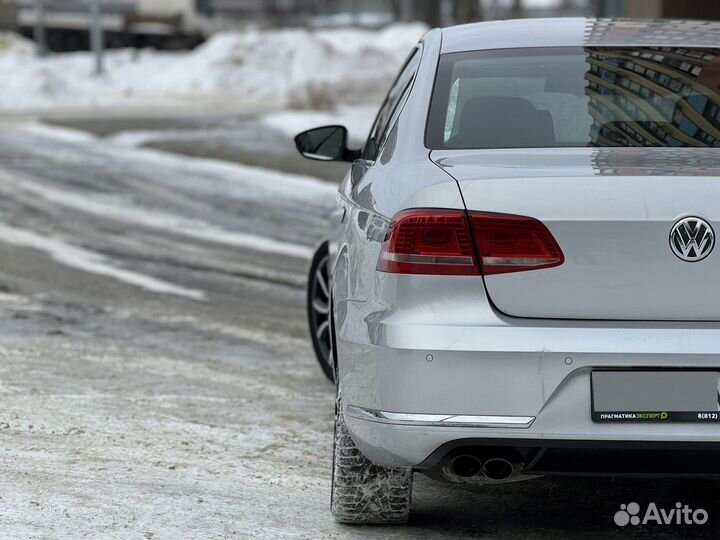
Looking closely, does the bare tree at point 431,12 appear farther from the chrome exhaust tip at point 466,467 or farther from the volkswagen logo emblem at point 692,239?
the volkswagen logo emblem at point 692,239

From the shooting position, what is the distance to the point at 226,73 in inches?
1302

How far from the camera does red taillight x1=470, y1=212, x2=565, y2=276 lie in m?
3.78

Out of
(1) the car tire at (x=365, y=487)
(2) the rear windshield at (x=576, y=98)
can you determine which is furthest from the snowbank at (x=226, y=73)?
(1) the car tire at (x=365, y=487)

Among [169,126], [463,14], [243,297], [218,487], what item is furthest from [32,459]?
[463,14]

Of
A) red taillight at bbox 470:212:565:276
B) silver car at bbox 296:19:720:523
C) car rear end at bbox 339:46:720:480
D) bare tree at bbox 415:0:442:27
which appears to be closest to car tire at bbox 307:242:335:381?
silver car at bbox 296:19:720:523

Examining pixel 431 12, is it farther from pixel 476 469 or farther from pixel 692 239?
pixel 692 239

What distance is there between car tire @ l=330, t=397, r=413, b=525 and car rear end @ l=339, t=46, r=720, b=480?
31 centimetres

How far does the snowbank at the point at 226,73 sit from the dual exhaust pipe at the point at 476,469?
2324cm

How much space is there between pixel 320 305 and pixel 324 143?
38.1 inches

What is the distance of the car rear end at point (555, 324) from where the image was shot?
375 centimetres

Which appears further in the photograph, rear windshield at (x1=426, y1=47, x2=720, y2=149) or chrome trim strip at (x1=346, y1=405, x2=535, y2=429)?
rear windshield at (x1=426, y1=47, x2=720, y2=149)

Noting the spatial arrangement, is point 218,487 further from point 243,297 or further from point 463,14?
point 463,14

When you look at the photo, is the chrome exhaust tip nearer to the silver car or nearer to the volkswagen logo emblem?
the silver car

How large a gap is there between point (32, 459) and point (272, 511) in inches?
40.0
